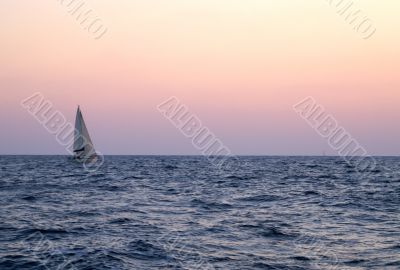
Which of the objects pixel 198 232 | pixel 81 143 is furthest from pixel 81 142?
pixel 198 232

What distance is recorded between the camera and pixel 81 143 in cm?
7212

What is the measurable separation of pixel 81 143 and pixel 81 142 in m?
0.15

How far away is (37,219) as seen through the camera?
21625 millimetres

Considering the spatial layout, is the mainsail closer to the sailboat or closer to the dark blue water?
the sailboat

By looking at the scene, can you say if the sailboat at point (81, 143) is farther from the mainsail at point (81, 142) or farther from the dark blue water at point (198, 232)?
the dark blue water at point (198, 232)

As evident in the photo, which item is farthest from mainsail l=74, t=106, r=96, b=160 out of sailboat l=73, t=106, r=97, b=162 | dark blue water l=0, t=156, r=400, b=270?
dark blue water l=0, t=156, r=400, b=270

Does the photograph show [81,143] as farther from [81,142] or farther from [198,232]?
[198,232]

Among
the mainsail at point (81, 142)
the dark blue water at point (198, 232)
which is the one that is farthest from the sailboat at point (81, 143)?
the dark blue water at point (198, 232)

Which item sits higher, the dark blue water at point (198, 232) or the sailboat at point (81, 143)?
the sailboat at point (81, 143)

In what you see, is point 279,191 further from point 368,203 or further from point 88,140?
point 88,140

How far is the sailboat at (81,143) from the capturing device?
237 ft

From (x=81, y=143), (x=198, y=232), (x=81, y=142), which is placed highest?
(x=81, y=142)

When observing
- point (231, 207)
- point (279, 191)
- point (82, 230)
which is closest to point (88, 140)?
point (279, 191)

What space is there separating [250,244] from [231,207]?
964 cm
